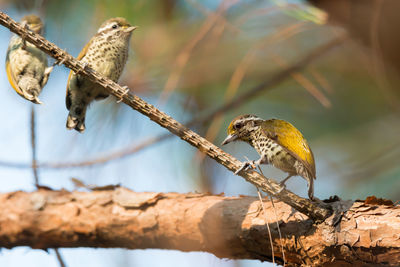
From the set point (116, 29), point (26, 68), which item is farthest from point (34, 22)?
point (116, 29)

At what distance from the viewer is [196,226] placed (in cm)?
242

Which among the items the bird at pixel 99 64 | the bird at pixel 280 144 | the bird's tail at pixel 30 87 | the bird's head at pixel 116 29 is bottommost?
the bird at pixel 280 144

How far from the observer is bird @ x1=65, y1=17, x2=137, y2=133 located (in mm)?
2965

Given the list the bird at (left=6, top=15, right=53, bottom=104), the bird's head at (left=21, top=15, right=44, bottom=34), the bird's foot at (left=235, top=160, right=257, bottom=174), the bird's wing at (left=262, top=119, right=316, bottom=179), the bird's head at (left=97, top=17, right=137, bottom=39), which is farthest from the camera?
the bird's head at (left=97, top=17, right=137, bottom=39)

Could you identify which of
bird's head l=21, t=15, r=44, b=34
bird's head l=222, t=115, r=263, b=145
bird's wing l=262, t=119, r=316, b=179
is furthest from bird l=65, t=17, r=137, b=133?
bird's wing l=262, t=119, r=316, b=179

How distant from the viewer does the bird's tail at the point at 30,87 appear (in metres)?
2.30

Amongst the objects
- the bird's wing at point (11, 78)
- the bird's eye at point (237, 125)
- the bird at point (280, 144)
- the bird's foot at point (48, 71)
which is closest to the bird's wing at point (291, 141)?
the bird at point (280, 144)

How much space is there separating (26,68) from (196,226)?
46.0 inches

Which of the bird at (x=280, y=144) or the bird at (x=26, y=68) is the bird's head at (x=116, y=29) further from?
the bird at (x=280, y=144)

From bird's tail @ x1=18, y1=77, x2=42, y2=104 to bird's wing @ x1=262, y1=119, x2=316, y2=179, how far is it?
111 cm

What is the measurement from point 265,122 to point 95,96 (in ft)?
3.77

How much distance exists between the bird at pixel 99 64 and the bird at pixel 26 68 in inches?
14.2

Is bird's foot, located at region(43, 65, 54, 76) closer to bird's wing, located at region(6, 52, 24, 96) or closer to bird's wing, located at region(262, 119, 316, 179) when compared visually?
bird's wing, located at region(6, 52, 24, 96)

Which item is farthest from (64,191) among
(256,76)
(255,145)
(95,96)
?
(256,76)
